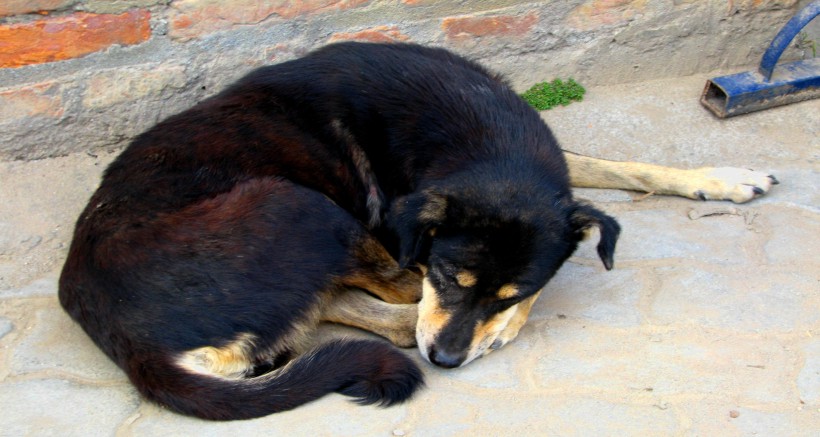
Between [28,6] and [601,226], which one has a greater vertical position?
[28,6]

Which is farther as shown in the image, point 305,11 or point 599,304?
point 305,11

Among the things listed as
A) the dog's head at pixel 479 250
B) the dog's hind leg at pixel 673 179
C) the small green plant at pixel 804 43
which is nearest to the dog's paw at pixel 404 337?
the dog's head at pixel 479 250

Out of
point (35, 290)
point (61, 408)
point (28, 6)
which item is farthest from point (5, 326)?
point (28, 6)

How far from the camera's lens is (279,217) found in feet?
10.5

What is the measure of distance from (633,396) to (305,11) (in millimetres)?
2303

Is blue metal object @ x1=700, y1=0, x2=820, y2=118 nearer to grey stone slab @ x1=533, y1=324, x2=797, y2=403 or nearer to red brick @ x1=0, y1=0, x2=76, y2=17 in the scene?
grey stone slab @ x1=533, y1=324, x2=797, y2=403

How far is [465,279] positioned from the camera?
10.1 ft

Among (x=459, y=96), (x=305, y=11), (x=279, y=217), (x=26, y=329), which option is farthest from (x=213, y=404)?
(x=305, y=11)

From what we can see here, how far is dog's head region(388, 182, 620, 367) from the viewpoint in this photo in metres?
3.06

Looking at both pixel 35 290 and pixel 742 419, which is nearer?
pixel 742 419

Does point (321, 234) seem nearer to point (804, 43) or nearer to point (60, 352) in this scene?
point (60, 352)

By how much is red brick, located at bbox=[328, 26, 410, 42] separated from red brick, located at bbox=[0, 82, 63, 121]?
1.27 meters

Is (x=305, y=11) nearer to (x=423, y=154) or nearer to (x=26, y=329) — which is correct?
(x=423, y=154)

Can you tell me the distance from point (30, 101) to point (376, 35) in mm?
1594
